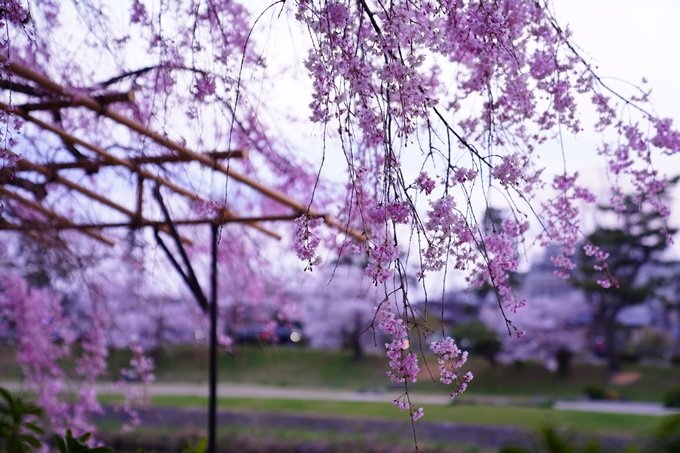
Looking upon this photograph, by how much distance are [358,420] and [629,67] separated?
824 centimetres

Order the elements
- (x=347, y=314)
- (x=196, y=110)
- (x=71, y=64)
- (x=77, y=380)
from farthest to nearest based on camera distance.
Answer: (x=347, y=314)
(x=77, y=380)
(x=71, y=64)
(x=196, y=110)

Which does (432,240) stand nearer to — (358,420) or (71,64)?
(71,64)

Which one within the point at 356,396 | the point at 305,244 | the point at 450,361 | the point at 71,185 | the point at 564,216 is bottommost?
the point at 356,396

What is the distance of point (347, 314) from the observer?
59.9ft

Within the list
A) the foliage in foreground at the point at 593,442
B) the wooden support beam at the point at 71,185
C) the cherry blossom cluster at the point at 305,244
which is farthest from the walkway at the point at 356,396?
the foliage in foreground at the point at 593,442

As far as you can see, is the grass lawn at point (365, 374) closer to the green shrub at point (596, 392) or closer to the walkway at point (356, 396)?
the walkway at point (356, 396)

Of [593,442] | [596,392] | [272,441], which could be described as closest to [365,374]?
[596,392]

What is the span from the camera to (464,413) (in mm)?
9633

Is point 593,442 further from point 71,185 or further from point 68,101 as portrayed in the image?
point 71,185

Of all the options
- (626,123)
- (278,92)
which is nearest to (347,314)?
(278,92)

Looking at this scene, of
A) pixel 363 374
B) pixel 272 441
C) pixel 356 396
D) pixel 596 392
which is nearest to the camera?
pixel 272 441

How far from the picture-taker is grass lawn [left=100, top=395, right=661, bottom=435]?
8578 millimetres

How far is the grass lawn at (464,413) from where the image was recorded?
858 cm

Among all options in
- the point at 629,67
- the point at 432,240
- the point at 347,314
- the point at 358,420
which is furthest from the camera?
the point at 347,314
